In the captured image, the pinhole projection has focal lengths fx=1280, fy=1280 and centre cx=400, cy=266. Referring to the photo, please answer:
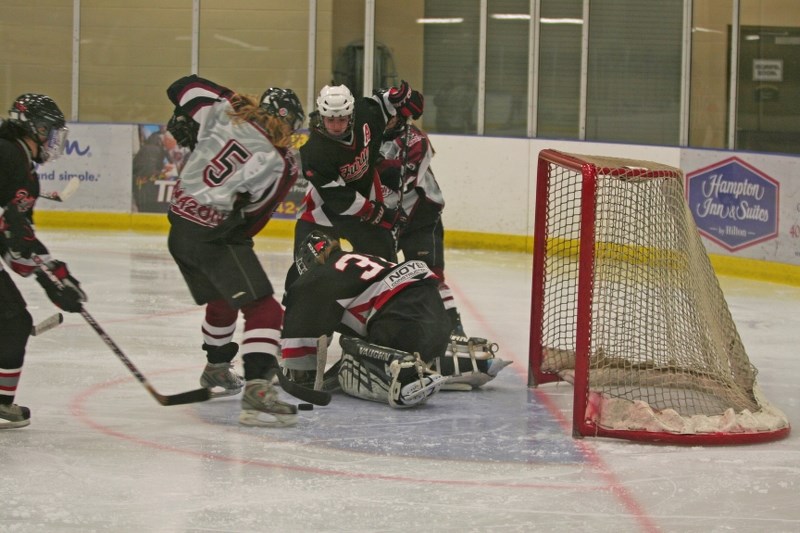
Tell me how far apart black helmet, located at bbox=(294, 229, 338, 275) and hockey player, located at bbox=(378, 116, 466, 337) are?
0.67m

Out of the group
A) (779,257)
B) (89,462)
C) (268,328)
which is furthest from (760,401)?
(779,257)

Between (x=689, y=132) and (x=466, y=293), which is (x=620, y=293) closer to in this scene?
(x=466, y=293)

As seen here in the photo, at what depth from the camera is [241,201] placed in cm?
396

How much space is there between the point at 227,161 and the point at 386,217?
103 centimetres

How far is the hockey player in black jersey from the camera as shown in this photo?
4.21 meters

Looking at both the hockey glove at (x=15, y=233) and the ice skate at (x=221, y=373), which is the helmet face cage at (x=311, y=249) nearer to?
the ice skate at (x=221, y=373)

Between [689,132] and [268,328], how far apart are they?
6.12 meters

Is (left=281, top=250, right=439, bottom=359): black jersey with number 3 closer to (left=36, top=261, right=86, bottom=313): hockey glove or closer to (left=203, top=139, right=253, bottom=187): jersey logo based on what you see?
(left=203, top=139, right=253, bottom=187): jersey logo

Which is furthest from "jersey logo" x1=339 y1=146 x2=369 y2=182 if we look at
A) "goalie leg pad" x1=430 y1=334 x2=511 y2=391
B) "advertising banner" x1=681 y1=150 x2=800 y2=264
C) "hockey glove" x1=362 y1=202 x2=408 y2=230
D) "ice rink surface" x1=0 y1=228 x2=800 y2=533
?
"advertising banner" x1=681 y1=150 x2=800 y2=264

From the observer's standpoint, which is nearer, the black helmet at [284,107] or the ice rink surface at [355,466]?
the ice rink surface at [355,466]

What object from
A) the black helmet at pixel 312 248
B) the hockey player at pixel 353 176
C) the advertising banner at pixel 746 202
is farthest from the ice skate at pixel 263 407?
the advertising banner at pixel 746 202

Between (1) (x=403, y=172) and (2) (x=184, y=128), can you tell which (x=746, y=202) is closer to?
(1) (x=403, y=172)

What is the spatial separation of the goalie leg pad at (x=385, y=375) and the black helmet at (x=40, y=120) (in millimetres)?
1198

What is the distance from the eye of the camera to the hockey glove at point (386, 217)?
475 centimetres
